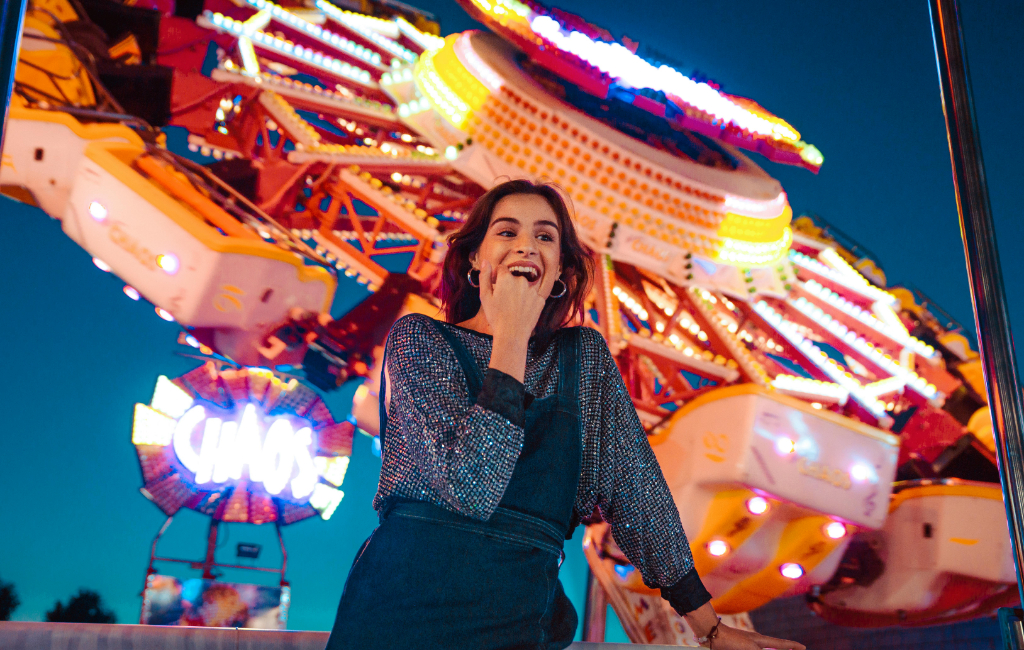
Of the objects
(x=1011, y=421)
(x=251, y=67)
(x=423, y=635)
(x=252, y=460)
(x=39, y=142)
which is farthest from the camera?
(x=252, y=460)

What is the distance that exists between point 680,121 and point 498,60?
7.37 feet

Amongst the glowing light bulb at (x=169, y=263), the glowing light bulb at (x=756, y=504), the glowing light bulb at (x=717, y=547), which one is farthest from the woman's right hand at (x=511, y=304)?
the glowing light bulb at (x=717, y=547)

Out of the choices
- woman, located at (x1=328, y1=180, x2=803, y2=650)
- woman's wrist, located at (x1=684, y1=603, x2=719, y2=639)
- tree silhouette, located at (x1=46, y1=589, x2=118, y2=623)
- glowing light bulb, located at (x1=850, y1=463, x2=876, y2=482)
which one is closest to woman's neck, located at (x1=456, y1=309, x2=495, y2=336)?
woman, located at (x1=328, y1=180, x2=803, y2=650)

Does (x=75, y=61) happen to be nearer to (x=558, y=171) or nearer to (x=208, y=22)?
(x=208, y=22)

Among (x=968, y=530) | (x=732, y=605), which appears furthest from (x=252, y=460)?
(x=968, y=530)

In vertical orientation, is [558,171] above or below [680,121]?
below

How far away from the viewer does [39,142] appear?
26.8 ft

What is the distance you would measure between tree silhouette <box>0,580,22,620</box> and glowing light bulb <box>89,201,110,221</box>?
37.5 ft

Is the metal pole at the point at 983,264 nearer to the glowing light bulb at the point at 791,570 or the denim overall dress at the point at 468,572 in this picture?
the denim overall dress at the point at 468,572

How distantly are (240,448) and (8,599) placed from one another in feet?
27.3

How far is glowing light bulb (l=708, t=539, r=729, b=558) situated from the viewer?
898 cm

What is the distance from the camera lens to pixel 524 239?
182cm

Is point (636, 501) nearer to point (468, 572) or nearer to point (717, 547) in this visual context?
point (468, 572)

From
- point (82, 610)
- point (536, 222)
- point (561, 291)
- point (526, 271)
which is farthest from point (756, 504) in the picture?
point (82, 610)
